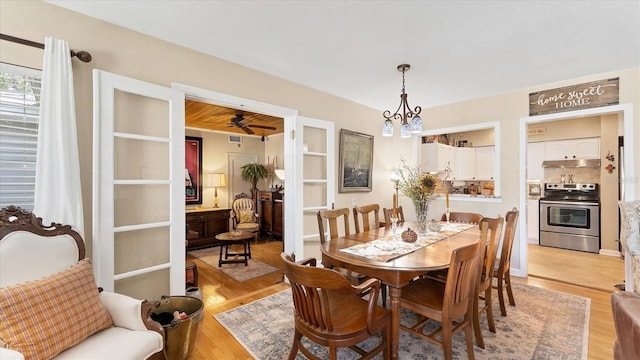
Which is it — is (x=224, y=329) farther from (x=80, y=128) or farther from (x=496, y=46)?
(x=496, y=46)

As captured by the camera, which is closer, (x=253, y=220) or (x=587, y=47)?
(x=587, y=47)

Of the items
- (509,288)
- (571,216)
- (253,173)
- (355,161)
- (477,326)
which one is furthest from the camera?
(253,173)

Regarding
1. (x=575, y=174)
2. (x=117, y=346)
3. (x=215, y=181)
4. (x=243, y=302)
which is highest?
(x=575, y=174)

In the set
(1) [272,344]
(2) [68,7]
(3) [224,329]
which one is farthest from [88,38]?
(1) [272,344]

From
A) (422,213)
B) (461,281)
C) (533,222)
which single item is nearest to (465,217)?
(422,213)

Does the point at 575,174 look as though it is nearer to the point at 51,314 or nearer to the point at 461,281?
the point at 461,281

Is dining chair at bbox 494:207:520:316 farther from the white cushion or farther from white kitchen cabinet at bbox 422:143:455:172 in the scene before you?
the white cushion

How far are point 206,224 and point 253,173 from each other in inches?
60.3

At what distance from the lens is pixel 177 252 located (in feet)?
7.93

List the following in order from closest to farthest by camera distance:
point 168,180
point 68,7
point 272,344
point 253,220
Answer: point 68,7 → point 272,344 → point 168,180 → point 253,220

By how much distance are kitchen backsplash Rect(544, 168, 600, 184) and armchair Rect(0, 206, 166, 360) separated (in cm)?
699

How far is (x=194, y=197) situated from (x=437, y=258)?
16.3 feet

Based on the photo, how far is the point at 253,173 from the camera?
614 centimetres

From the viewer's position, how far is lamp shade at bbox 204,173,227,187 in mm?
5582
